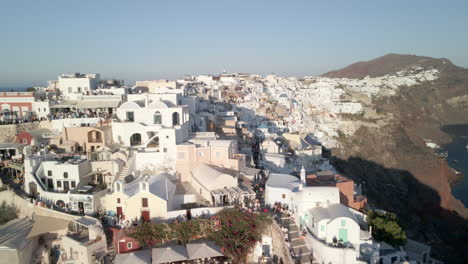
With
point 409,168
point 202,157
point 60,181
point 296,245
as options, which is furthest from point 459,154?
point 60,181

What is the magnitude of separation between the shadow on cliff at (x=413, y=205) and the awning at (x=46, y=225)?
101 feet

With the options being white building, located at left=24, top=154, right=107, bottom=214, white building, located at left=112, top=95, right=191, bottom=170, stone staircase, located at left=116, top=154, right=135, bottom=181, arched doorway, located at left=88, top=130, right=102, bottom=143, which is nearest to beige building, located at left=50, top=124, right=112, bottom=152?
arched doorway, located at left=88, top=130, right=102, bottom=143

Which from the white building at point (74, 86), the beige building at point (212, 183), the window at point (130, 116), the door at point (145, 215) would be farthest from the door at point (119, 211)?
the white building at point (74, 86)

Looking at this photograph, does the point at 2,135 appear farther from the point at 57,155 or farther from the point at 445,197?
the point at 445,197

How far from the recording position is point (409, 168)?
169ft

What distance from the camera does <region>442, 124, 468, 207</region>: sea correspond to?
4728cm

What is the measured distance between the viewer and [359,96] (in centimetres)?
7325

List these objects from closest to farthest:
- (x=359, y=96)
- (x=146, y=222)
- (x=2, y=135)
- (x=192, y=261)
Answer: (x=192, y=261), (x=146, y=222), (x=2, y=135), (x=359, y=96)

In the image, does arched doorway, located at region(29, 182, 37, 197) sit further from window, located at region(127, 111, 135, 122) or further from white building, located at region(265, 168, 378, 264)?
white building, located at region(265, 168, 378, 264)

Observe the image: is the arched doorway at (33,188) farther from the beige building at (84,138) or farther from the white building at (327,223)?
the white building at (327,223)

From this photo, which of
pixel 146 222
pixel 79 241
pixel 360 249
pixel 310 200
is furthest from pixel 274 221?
pixel 79 241

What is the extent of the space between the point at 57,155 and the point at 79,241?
1053 centimetres

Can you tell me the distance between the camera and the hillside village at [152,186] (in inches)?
683

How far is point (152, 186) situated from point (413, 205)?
36.6m
